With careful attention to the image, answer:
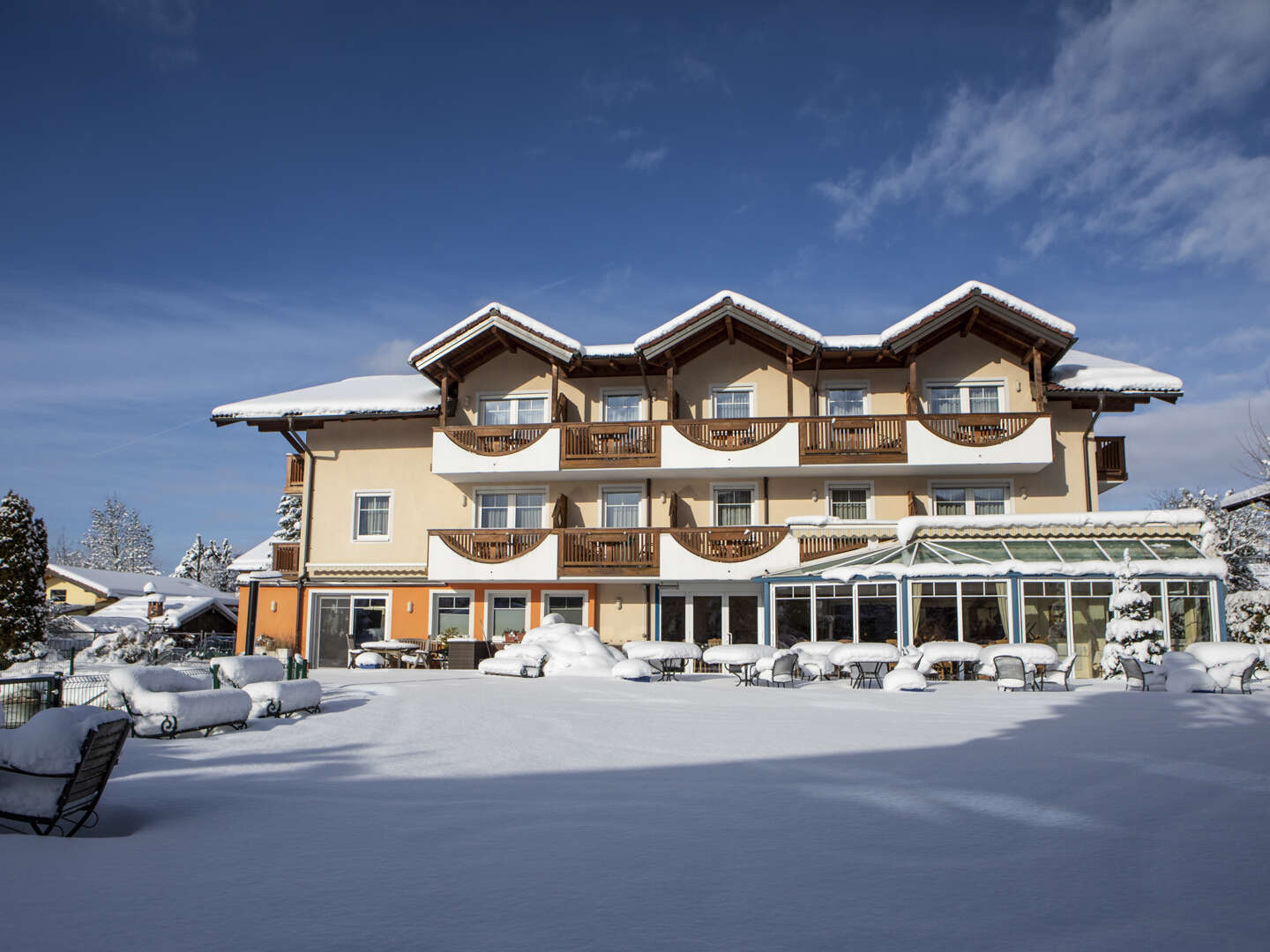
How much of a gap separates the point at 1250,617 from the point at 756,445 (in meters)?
11.7

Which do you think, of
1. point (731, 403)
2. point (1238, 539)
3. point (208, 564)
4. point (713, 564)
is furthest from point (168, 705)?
point (208, 564)

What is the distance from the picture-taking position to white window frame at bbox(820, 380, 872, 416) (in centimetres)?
2497

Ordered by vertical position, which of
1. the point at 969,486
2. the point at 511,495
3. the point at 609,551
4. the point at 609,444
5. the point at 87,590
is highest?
the point at 609,444

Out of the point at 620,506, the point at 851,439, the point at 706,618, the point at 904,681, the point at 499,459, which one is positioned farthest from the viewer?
the point at 620,506

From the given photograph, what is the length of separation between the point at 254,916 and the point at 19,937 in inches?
37.2

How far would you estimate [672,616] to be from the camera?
2416cm

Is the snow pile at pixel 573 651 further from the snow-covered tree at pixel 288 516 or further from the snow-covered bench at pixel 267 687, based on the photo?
the snow-covered tree at pixel 288 516

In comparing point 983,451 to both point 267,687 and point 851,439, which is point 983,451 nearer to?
point 851,439

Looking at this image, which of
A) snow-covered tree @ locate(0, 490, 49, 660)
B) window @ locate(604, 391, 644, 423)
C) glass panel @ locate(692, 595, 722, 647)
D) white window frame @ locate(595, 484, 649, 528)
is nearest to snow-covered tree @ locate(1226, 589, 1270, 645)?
glass panel @ locate(692, 595, 722, 647)

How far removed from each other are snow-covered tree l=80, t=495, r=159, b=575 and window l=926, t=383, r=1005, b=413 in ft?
236

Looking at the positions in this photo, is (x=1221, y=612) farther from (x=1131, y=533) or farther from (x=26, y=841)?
(x=26, y=841)

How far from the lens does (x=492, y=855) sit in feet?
18.4

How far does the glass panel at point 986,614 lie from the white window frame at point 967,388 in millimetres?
6805

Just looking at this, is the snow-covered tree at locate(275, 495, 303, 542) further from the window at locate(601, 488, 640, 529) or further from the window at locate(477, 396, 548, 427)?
the window at locate(601, 488, 640, 529)
